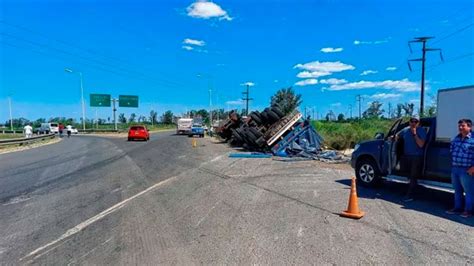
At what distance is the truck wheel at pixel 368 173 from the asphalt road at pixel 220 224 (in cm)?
30

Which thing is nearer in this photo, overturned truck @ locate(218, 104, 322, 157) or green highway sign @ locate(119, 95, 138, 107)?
overturned truck @ locate(218, 104, 322, 157)

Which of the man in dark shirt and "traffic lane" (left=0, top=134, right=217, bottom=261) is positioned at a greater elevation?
the man in dark shirt

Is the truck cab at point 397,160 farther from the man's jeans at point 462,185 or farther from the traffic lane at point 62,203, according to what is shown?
the traffic lane at point 62,203

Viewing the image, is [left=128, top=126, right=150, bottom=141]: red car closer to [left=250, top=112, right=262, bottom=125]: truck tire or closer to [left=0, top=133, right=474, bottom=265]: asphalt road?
[left=250, top=112, right=262, bottom=125]: truck tire

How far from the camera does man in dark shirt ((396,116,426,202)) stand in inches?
350

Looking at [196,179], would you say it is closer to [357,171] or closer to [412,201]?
[357,171]

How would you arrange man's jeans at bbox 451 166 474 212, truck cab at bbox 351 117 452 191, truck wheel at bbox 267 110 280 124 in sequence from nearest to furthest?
man's jeans at bbox 451 166 474 212, truck cab at bbox 351 117 452 191, truck wheel at bbox 267 110 280 124

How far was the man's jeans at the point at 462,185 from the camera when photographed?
7445 millimetres

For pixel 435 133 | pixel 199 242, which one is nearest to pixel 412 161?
pixel 435 133

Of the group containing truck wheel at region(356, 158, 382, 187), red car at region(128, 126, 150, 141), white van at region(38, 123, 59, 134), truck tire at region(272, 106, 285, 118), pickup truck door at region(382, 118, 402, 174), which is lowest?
white van at region(38, 123, 59, 134)

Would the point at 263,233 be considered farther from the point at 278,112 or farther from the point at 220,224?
the point at 278,112

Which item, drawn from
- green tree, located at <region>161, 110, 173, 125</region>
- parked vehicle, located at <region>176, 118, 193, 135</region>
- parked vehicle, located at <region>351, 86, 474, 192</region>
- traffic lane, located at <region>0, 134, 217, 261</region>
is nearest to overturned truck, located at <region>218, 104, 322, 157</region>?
traffic lane, located at <region>0, 134, 217, 261</region>

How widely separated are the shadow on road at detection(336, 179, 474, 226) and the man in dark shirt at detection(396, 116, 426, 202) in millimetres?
299

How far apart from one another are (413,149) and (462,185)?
1.67m
